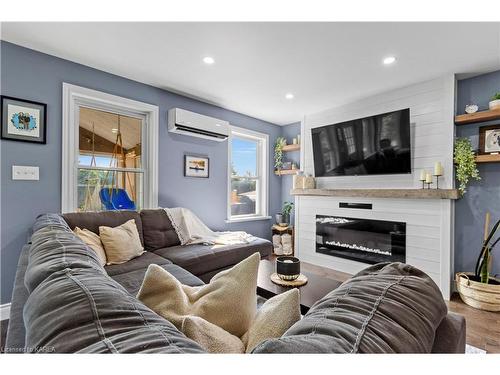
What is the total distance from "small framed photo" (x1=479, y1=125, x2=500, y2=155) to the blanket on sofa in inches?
105

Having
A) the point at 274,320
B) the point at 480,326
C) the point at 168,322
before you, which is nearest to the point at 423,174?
the point at 480,326

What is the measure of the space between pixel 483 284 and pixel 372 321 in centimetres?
267

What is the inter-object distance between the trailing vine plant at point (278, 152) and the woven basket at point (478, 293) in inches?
116

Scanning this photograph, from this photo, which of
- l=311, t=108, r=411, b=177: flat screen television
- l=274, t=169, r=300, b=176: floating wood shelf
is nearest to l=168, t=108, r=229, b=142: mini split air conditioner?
l=274, t=169, r=300, b=176: floating wood shelf

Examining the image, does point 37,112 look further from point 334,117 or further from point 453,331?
point 334,117

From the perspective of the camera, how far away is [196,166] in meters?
3.52

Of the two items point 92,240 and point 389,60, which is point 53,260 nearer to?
point 92,240

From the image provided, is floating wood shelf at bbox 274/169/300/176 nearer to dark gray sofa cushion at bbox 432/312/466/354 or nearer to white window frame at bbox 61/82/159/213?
white window frame at bbox 61/82/159/213

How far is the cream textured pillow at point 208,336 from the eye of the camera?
2.01ft

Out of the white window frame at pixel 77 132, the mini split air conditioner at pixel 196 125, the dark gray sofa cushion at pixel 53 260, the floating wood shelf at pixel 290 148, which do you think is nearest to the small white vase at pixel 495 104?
the floating wood shelf at pixel 290 148

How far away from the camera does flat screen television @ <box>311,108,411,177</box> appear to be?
118 inches

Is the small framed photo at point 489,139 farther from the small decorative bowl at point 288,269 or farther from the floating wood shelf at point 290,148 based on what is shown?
the small decorative bowl at point 288,269

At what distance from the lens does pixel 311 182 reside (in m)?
3.95
